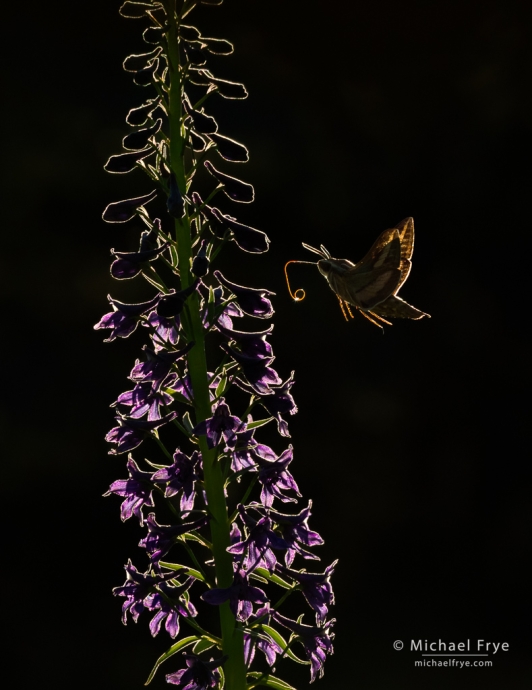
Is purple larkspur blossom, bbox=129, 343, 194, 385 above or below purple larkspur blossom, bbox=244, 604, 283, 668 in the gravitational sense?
above

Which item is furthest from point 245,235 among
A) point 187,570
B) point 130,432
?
point 187,570

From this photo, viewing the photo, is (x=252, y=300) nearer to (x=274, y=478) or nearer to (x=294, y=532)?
(x=274, y=478)

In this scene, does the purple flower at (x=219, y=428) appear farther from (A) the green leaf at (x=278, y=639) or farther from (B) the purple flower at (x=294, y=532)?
(A) the green leaf at (x=278, y=639)

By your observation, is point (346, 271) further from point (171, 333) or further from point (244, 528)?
point (244, 528)

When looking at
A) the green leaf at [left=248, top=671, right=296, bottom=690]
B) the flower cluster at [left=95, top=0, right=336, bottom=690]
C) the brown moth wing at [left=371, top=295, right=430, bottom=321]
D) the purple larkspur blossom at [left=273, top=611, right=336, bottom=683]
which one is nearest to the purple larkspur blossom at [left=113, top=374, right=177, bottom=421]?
the flower cluster at [left=95, top=0, right=336, bottom=690]

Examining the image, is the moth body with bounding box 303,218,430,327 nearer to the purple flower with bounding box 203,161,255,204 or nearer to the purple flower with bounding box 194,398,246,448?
the purple flower with bounding box 203,161,255,204

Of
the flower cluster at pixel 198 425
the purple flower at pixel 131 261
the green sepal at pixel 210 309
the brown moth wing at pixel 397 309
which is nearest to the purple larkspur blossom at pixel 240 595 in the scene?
the flower cluster at pixel 198 425
